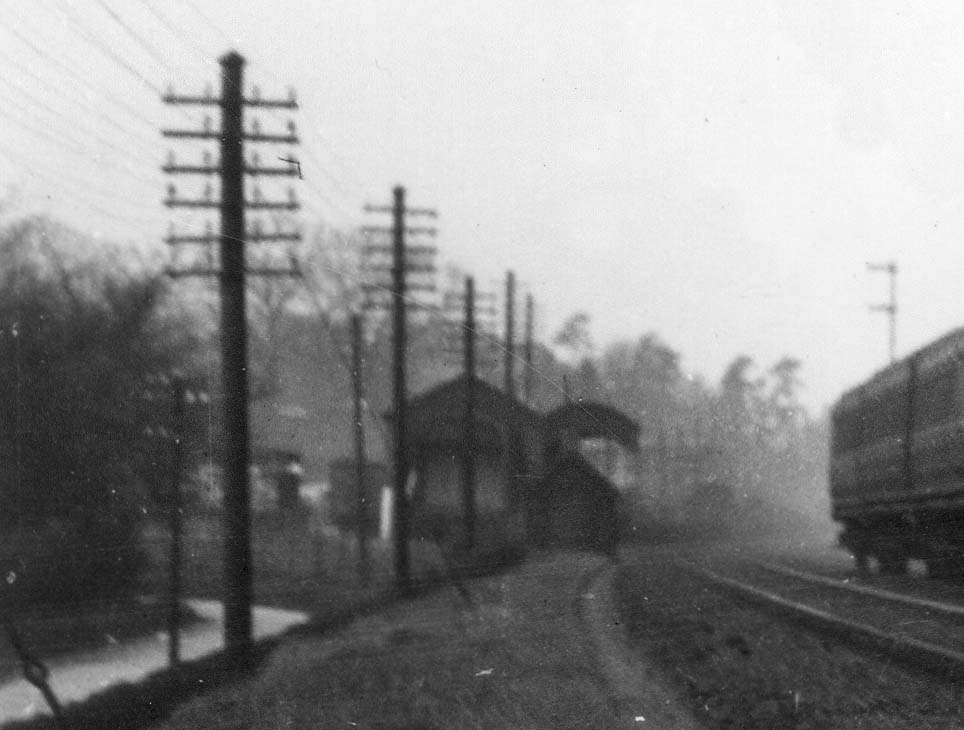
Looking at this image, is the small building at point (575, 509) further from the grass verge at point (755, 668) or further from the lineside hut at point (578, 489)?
the grass verge at point (755, 668)

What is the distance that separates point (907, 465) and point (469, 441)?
361 inches

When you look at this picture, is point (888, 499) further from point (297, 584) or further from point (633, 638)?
point (297, 584)

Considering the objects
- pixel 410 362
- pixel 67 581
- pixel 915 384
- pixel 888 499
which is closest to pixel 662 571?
pixel 410 362

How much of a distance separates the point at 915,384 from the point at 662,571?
660cm

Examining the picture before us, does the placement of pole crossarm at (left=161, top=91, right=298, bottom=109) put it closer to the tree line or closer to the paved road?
the tree line

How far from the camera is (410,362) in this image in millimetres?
3533

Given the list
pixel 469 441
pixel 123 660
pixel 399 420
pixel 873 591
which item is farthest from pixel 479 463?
pixel 873 591

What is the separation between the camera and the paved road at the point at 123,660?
3162 millimetres

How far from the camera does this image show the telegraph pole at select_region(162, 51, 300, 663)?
309 cm

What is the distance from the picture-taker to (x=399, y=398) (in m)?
3.51

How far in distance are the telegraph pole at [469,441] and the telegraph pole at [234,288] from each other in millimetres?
788

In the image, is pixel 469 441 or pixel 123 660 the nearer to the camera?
pixel 123 660

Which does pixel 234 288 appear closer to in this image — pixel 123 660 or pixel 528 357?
pixel 123 660

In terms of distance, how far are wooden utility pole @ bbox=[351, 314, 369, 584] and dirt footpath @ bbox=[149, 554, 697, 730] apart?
340 mm
